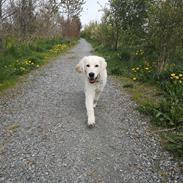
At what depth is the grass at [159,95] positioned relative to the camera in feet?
13.2

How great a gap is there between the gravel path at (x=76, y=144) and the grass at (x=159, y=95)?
0.18 m

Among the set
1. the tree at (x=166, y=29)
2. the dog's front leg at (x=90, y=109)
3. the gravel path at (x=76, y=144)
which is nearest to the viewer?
the gravel path at (x=76, y=144)

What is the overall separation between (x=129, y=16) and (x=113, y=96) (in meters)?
6.66

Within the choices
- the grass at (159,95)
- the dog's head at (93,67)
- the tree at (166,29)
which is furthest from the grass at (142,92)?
the dog's head at (93,67)

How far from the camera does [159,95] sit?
5934 mm

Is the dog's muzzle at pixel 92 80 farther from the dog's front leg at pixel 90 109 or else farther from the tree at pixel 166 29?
the tree at pixel 166 29

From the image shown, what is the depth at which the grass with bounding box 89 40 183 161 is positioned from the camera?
401 cm

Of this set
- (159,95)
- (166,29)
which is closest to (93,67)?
(159,95)

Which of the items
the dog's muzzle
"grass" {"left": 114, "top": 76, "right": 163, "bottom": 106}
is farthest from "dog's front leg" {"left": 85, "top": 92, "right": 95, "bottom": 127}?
"grass" {"left": 114, "top": 76, "right": 163, "bottom": 106}

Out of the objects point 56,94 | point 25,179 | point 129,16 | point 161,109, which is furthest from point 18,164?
point 129,16

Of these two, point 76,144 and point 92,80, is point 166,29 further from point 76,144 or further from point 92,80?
point 76,144

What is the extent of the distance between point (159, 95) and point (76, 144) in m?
→ 2.83

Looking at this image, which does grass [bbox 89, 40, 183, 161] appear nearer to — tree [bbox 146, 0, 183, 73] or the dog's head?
tree [bbox 146, 0, 183, 73]

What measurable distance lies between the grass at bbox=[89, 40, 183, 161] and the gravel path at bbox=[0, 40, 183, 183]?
184 mm
